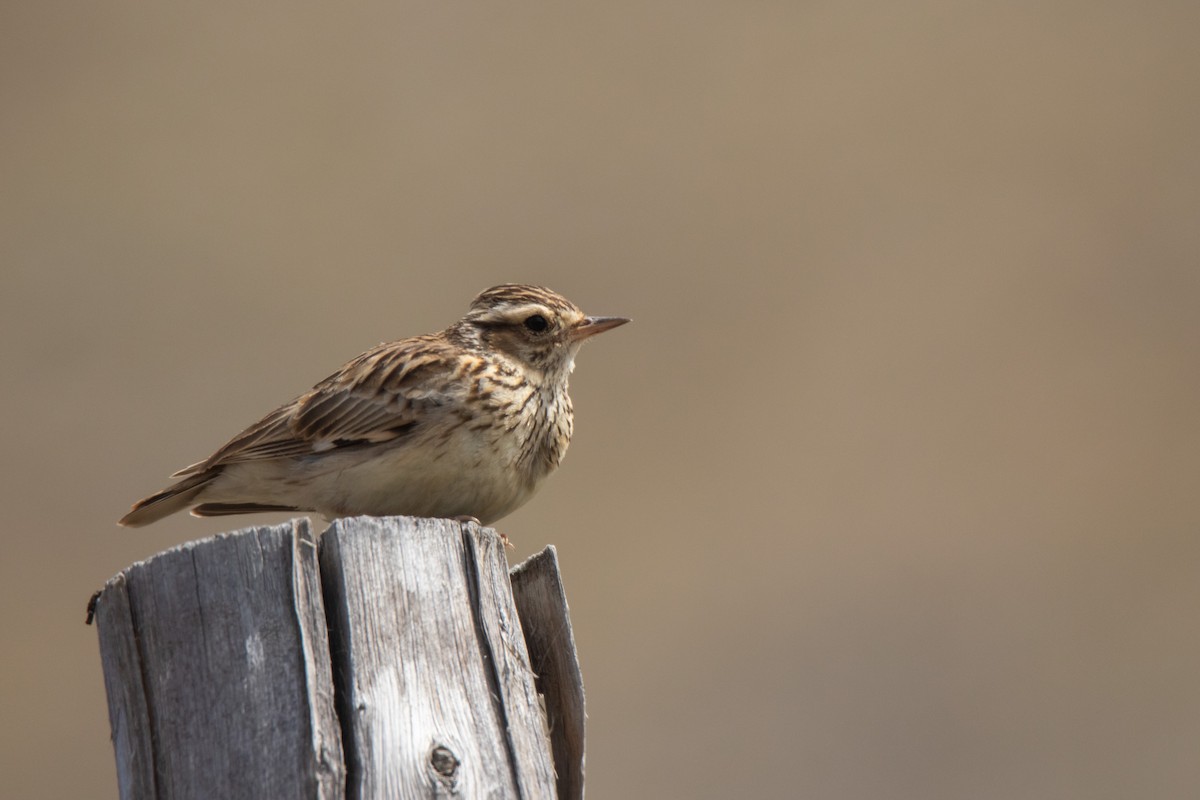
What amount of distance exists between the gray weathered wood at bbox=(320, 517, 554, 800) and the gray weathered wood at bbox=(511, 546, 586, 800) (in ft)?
1.10

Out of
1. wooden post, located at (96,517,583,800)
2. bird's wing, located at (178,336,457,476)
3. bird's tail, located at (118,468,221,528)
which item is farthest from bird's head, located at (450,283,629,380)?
wooden post, located at (96,517,583,800)

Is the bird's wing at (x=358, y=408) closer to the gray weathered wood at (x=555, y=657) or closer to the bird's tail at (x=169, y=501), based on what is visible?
the bird's tail at (x=169, y=501)

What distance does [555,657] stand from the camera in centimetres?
485

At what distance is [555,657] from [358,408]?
7.50ft

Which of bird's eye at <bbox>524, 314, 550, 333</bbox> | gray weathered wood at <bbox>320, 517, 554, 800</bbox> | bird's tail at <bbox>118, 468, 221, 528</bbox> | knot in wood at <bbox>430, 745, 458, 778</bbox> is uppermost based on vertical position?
bird's eye at <bbox>524, 314, 550, 333</bbox>

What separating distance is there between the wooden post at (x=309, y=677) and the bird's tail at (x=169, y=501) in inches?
106

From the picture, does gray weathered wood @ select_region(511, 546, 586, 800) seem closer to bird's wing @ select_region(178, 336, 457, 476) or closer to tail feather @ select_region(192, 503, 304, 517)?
bird's wing @ select_region(178, 336, 457, 476)

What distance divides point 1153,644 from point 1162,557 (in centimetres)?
181

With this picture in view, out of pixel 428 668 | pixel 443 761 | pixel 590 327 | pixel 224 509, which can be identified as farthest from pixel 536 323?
pixel 443 761

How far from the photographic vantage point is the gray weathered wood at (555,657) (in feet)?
15.6

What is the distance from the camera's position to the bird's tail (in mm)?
6891

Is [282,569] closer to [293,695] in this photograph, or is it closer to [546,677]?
[293,695]

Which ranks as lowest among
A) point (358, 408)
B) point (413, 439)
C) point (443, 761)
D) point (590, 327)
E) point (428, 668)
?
point (443, 761)

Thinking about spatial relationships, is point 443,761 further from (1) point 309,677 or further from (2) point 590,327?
(2) point 590,327
